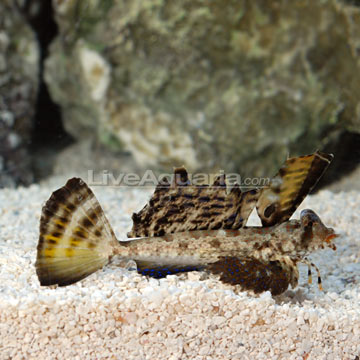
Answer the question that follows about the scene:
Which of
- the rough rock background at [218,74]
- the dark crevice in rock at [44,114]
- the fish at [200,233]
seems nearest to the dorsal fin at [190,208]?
the fish at [200,233]

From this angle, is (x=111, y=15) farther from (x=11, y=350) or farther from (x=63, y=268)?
(x=11, y=350)

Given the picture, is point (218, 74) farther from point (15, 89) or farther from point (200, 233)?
point (200, 233)

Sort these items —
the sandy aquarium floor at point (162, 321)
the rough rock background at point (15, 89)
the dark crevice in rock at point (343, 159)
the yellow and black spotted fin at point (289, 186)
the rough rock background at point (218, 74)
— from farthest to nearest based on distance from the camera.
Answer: the dark crevice in rock at point (343, 159), the rough rock background at point (15, 89), the rough rock background at point (218, 74), the yellow and black spotted fin at point (289, 186), the sandy aquarium floor at point (162, 321)

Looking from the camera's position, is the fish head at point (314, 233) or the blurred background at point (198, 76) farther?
the blurred background at point (198, 76)

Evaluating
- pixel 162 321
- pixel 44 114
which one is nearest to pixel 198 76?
pixel 44 114

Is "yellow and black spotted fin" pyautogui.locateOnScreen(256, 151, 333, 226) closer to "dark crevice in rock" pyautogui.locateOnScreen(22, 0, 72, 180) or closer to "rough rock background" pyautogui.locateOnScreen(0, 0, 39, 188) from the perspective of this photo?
"rough rock background" pyautogui.locateOnScreen(0, 0, 39, 188)

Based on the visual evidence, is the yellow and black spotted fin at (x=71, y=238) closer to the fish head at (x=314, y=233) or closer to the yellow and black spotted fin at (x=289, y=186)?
the yellow and black spotted fin at (x=289, y=186)

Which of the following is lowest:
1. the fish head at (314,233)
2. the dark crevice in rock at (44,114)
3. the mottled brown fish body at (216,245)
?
the dark crevice in rock at (44,114)

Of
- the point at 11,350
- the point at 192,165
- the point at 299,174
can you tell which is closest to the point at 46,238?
the point at 11,350
